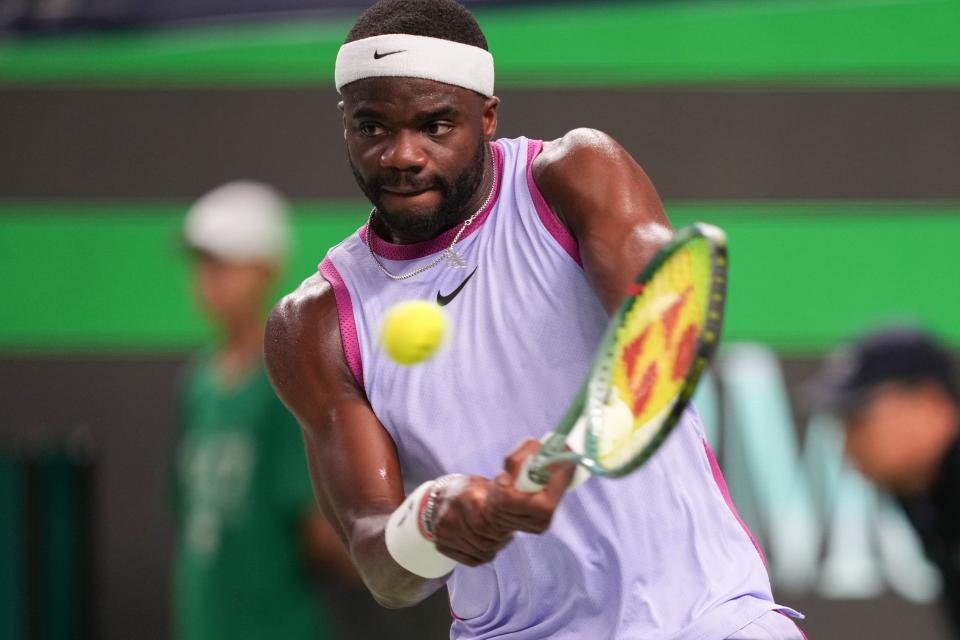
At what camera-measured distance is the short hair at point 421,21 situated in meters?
2.44

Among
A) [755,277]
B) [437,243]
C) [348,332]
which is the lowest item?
[348,332]

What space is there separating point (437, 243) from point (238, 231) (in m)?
2.39

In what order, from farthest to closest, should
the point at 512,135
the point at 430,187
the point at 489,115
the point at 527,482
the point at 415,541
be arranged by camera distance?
1. the point at 512,135
2. the point at 489,115
3. the point at 430,187
4. the point at 415,541
5. the point at 527,482

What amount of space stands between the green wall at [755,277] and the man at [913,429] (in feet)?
2.95

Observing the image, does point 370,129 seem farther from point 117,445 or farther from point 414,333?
point 117,445

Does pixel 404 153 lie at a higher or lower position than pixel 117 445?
higher

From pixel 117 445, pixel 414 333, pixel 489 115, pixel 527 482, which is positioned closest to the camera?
pixel 527 482

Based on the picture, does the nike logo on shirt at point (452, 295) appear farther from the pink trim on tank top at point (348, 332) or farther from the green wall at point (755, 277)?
the green wall at point (755, 277)

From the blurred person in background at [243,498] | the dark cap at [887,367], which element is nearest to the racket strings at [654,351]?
the blurred person in background at [243,498]

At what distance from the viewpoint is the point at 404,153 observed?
2.35 metres

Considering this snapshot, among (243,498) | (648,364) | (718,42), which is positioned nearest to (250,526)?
(243,498)

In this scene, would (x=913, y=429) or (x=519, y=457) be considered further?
(x=913, y=429)

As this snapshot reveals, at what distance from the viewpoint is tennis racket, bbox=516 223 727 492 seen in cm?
193

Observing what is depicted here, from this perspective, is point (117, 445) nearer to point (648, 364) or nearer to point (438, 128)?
point (438, 128)
